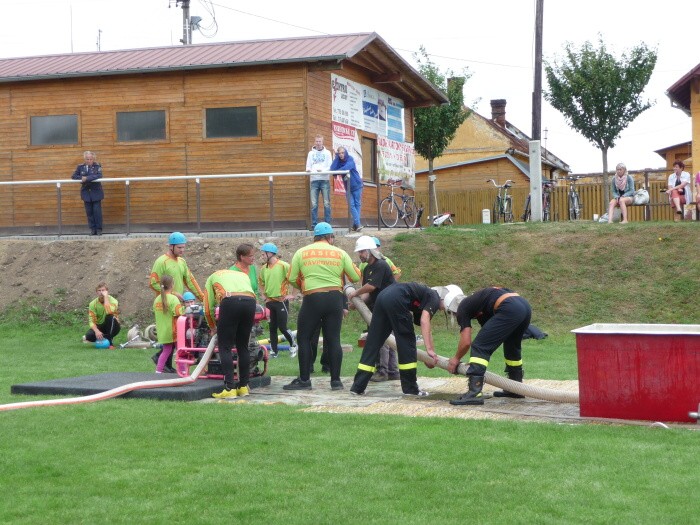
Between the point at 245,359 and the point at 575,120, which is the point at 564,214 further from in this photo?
the point at 245,359

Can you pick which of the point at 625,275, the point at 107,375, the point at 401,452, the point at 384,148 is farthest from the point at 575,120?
the point at 401,452

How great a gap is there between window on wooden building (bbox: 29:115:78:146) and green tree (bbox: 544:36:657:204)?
17.6 m

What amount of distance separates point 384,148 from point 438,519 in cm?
2298

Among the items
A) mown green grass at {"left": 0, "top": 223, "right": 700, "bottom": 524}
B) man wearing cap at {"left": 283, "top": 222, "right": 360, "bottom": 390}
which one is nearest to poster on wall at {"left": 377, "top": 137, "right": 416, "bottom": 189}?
mown green grass at {"left": 0, "top": 223, "right": 700, "bottom": 524}

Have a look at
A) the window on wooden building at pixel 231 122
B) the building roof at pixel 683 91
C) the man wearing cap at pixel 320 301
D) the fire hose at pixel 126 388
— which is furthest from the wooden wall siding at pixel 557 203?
the fire hose at pixel 126 388

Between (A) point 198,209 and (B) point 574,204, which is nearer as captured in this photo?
(A) point 198,209

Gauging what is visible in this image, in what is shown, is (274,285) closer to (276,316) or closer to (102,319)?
(276,316)

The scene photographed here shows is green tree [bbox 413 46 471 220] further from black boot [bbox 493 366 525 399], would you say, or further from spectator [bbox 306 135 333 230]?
black boot [bbox 493 366 525 399]

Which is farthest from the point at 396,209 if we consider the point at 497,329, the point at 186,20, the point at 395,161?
the point at 186,20

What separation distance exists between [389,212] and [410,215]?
1.30 m

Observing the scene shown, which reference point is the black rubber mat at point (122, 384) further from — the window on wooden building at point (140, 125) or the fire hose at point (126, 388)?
the window on wooden building at point (140, 125)

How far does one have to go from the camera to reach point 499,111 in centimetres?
6669

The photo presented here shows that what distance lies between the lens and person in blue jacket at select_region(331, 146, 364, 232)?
2391 cm

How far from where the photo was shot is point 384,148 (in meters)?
29.2
